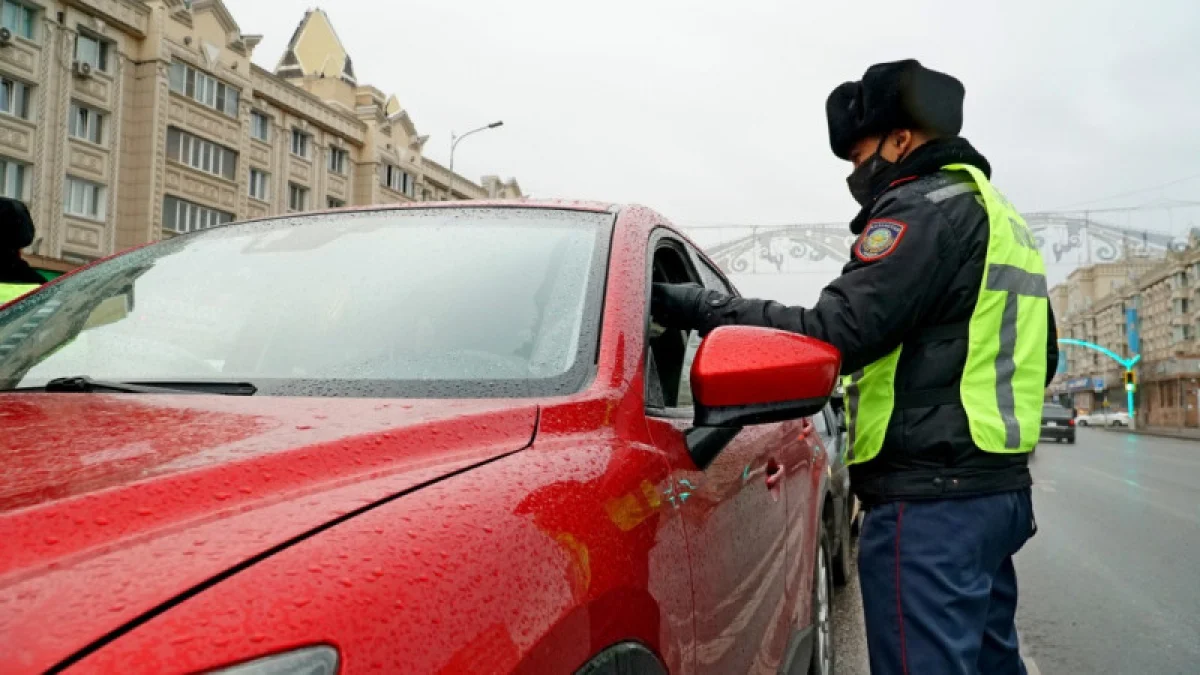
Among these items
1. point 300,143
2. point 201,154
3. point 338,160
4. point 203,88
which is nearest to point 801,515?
point 201,154

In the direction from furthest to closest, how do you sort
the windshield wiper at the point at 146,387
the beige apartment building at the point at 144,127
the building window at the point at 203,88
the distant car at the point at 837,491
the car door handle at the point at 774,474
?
the building window at the point at 203,88 → the beige apartment building at the point at 144,127 → the distant car at the point at 837,491 → the car door handle at the point at 774,474 → the windshield wiper at the point at 146,387

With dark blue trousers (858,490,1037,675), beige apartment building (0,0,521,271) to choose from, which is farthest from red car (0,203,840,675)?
beige apartment building (0,0,521,271)

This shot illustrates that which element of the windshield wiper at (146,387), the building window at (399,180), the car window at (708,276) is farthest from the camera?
the building window at (399,180)

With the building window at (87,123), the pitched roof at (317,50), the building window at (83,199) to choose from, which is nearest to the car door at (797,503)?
the building window at (83,199)

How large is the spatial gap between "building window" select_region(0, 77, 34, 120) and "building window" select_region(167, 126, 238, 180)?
4539mm

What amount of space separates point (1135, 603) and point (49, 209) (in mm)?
25288

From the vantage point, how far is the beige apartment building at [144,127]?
22.8 meters

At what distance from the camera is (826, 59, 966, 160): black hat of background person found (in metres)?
2.17

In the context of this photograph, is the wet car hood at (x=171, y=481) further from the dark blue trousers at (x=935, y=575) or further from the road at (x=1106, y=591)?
the road at (x=1106, y=591)

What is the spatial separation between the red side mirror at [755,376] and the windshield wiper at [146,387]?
0.77m

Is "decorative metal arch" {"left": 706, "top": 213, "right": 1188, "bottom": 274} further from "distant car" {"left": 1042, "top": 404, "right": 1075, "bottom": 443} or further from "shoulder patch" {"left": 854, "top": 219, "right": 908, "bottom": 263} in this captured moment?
"shoulder patch" {"left": 854, "top": 219, "right": 908, "bottom": 263}

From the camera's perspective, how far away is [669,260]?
253 centimetres

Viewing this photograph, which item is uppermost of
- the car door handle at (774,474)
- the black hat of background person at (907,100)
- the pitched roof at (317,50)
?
the pitched roof at (317,50)

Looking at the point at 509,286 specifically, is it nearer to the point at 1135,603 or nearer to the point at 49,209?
the point at 1135,603
